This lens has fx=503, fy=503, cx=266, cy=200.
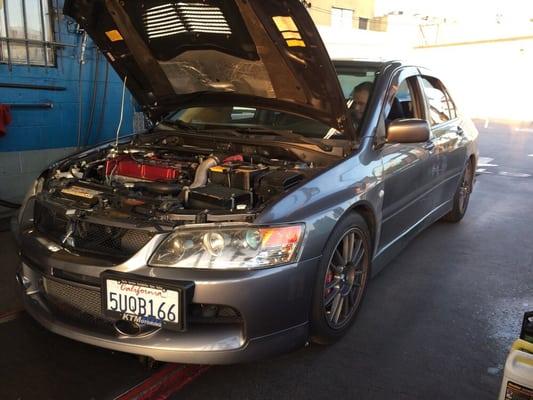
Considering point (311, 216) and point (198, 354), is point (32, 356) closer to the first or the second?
point (198, 354)

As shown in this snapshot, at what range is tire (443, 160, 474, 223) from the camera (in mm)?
5418

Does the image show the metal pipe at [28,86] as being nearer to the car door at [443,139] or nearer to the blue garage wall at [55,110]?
the blue garage wall at [55,110]

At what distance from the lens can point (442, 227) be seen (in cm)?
550

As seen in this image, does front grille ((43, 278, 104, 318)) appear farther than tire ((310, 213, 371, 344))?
No

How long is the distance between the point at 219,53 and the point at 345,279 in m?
1.69

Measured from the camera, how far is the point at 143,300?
2.23 meters

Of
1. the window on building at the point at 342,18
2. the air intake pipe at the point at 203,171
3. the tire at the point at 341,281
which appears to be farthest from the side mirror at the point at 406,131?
the window on building at the point at 342,18

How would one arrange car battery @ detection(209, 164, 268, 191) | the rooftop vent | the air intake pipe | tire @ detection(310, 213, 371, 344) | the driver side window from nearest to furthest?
tire @ detection(310, 213, 371, 344) < car battery @ detection(209, 164, 268, 191) < the air intake pipe < the rooftop vent < the driver side window

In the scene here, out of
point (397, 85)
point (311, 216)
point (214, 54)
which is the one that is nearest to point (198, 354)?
point (311, 216)

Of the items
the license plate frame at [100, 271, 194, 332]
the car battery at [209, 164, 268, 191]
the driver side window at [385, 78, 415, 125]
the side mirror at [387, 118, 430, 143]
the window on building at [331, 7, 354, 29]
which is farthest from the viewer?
the window on building at [331, 7, 354, 29]

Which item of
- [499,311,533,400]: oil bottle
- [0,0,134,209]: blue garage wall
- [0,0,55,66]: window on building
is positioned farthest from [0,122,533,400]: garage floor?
[0,0,55,66]: window on building

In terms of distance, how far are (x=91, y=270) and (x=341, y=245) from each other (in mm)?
1374

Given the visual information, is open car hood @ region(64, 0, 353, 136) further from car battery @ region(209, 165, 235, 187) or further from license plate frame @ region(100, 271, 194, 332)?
license plate frame @ region(100, 271, 194, 332)

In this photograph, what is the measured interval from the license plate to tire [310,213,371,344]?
0.75 metres
